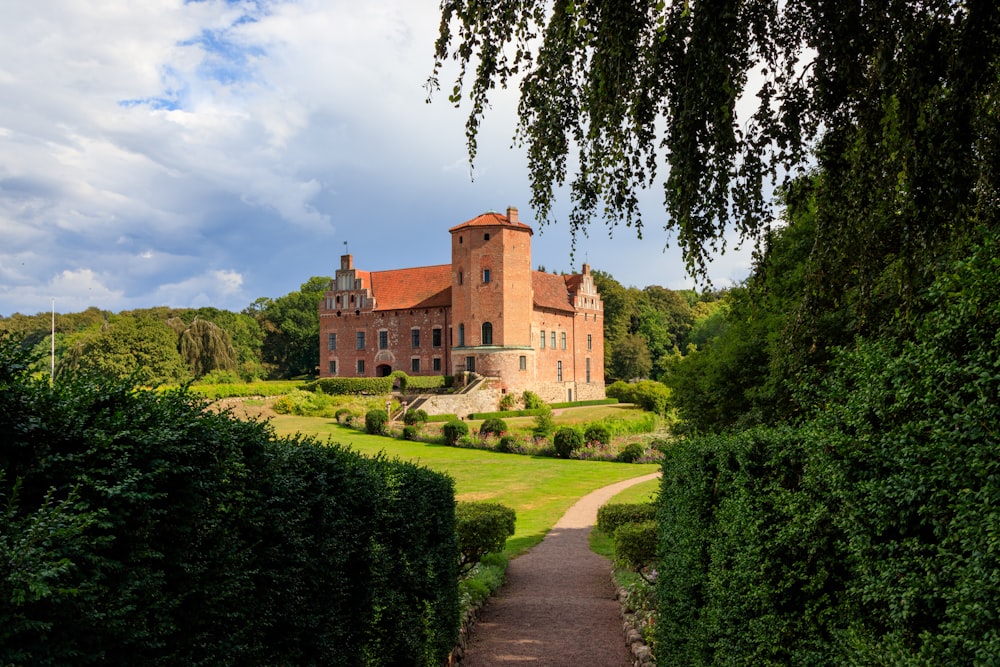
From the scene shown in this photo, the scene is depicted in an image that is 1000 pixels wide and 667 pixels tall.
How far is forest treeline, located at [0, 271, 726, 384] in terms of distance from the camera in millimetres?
45625

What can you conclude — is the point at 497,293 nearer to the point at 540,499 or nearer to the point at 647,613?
the point at 540,499

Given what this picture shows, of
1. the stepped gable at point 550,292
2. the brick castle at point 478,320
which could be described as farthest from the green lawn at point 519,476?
the stepped gable at point 550,292

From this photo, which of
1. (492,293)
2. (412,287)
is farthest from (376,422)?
(412,287)

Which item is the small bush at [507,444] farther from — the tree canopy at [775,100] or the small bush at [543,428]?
the tree canopy at [775,100]

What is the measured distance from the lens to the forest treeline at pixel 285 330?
4562 cm

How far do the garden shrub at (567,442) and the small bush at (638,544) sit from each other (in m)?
15.9

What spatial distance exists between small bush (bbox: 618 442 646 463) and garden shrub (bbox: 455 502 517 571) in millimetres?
14168

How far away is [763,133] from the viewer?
4.41 m

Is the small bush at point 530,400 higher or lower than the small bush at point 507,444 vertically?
higher

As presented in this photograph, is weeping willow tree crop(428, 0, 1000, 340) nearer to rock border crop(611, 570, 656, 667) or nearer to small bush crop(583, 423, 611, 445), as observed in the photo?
rock border crop(611, 570, 656, 667)

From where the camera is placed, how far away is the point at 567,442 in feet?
89.2

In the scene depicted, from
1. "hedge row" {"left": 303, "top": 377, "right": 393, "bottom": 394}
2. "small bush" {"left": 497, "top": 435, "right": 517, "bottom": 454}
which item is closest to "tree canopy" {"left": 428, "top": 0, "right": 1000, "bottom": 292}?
"small bush" {"left": 497, "top": 435, "right": 517, "bottom": 454}

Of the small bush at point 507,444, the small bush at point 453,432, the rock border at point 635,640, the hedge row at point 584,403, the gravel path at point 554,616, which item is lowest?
the gravel path at point 554,616

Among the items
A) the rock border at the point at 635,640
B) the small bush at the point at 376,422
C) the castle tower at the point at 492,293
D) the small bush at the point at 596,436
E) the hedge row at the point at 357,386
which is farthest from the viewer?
the hedge row at the point at 357,386
